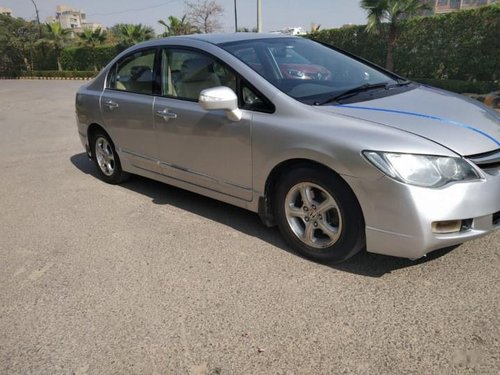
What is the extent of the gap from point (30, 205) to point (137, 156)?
1.32m

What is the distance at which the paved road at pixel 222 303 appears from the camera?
2.40 metres

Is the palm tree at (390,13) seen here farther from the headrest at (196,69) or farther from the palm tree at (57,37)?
the palm tree at (57,37)

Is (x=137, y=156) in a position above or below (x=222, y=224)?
above

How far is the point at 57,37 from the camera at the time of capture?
3819 centimetres

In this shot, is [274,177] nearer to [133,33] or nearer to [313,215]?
[313,215]

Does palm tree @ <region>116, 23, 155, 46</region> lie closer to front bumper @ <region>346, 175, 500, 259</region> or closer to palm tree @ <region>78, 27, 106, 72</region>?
palm tree @ <region>78, 27, 106, 72</region>

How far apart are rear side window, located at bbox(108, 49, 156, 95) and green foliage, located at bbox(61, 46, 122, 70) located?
32737 millimetres

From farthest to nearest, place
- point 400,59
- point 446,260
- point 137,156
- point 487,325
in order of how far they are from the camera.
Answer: point 400,59, point 137,156, point 446,260, point 487,325

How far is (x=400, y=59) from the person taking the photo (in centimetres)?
1805

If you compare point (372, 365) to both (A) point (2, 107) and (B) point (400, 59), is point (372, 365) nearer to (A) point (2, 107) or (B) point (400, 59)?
Answer: (A) point (2, 107)

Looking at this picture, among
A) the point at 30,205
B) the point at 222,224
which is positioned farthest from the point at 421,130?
the point at 30,205

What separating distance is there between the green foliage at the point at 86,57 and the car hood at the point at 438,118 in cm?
3533

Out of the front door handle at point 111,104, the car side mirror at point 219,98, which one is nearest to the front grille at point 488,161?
the car side mirror at point 219,98

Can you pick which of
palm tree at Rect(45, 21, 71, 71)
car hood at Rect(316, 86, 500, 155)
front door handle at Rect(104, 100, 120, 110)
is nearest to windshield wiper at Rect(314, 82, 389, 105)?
car hood at Rect(316, 86, 500, 155)
